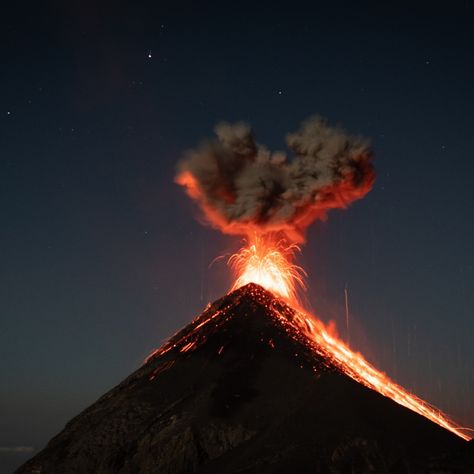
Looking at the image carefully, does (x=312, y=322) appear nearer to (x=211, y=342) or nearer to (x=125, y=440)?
(x=211, y=342)

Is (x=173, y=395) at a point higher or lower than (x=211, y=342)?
lower

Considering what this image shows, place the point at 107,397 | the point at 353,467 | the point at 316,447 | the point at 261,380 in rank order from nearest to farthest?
the point at 353,467
the point at 316,447
the point at 261,380
the point at 107,397

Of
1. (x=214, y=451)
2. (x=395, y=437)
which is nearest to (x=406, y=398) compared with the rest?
(x=395, y=437)

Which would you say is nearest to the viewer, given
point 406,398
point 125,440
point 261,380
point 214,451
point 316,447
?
point 316,447

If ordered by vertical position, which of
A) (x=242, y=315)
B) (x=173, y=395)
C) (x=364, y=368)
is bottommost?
(x=173, y=395)

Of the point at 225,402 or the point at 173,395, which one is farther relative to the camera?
the point at 173,395

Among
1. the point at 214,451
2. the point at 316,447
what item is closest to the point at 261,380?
the point at 214,451
